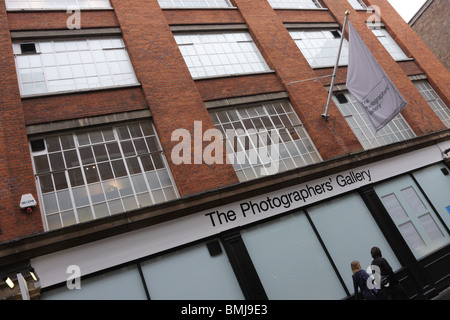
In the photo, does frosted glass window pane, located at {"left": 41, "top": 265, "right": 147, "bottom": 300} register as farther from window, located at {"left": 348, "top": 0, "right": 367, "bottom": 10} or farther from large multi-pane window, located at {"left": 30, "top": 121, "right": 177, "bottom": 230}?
window, located at {"left": 348, "top": 0, "right": 367, "bottom": 10}

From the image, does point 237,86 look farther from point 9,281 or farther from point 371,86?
point 9,281

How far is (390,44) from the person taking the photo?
50.2 ft

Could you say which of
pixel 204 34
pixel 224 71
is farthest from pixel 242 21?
pixel 224 71

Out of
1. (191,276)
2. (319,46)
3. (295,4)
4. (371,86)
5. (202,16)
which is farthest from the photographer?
(295,4)

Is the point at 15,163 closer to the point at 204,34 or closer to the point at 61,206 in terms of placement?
the point at 61,206

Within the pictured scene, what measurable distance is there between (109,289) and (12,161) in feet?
12.3

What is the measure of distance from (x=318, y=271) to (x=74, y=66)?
9.03 m

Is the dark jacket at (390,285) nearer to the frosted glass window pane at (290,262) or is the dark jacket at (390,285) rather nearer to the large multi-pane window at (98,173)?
the frosted glass window pane at (290,262)

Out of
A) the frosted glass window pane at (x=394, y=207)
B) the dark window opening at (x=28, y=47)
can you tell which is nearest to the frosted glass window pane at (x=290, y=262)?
the frosted glass window pane at (x=394, y=207)

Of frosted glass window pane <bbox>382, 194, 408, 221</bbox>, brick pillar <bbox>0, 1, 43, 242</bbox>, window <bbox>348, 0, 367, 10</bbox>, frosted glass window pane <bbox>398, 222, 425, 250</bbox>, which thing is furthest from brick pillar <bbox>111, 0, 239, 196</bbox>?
window <bbox>348, 0, 367, 10</bbox>

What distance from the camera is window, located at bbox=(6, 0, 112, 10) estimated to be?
966cm

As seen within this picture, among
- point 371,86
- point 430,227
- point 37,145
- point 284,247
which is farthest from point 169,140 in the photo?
point 430,227

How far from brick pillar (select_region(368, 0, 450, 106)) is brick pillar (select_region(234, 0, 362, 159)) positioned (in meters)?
6.73

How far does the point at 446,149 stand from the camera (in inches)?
459
